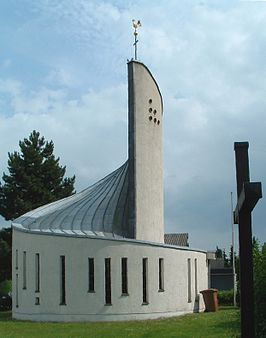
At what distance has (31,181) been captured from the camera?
4353cm

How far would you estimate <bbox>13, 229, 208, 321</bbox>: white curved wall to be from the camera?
78.3 ft

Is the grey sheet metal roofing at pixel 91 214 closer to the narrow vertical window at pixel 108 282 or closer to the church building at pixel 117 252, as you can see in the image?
the church building at pixel 117 252

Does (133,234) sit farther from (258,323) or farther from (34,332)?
(258,323)

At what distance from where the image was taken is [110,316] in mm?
23766

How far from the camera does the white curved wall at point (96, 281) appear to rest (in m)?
23.9

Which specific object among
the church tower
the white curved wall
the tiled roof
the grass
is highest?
the church tower

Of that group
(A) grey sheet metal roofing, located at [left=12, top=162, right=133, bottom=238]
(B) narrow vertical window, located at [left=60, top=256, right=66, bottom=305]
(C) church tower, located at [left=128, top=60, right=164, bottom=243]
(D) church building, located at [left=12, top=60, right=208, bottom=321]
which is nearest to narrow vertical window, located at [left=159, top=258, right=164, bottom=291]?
(D) church building, located at [left=12, top=60, right=208, bottom=321]

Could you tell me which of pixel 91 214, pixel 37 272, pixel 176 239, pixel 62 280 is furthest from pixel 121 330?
pixel 176 239

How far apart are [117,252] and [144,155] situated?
602 centimetres

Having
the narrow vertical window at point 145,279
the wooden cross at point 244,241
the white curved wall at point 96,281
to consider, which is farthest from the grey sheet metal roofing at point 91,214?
the wooden cross at point 244,241

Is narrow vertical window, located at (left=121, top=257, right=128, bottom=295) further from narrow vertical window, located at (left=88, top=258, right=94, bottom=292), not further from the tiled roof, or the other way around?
the tiled roof

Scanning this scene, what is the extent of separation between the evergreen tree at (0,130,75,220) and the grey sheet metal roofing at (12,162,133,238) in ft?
38.9

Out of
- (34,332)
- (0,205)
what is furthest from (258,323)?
(0,205)

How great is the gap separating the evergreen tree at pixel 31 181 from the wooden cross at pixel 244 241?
3684 cm
